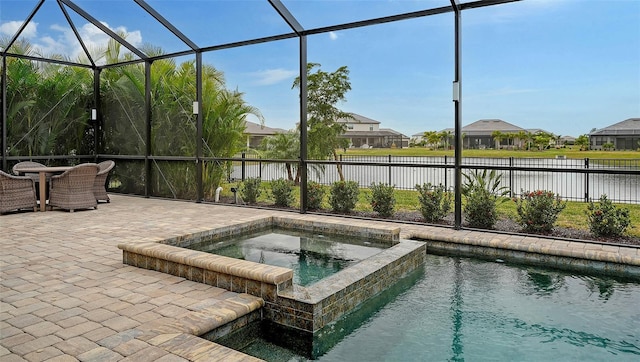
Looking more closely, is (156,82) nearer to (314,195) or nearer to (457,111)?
(314,195)

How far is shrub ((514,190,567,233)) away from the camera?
19.3ft

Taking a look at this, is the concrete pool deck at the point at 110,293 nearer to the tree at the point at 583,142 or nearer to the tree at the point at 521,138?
the tree at the point at 583,142

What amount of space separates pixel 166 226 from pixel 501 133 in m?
6.15

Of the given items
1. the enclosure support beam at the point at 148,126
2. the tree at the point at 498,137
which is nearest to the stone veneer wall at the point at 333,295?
the tree at the point at 498,137

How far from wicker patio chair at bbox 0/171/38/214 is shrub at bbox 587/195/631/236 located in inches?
317

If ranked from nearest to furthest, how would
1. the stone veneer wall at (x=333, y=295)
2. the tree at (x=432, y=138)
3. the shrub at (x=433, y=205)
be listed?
the stone veneer wall at (x=333, y=295)
the shrub at (x=433, y=205)
the tree at (x=432, y=138)

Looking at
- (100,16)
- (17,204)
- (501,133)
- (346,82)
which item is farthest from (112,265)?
(346,82)

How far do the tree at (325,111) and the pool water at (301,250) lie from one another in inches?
198

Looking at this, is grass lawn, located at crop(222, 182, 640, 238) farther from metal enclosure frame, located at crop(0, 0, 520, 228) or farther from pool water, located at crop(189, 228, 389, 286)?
pool water, located at crop(189, 228, 389, 286)

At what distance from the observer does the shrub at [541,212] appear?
5.88 m

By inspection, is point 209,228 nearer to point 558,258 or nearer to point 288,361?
point 288,361

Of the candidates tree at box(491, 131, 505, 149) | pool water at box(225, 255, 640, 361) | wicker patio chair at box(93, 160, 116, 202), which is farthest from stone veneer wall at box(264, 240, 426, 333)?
wicker patio chair at box(93, 160, 116, 202)

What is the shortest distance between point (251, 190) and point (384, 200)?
281cm

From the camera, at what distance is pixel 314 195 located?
25.9 feet
